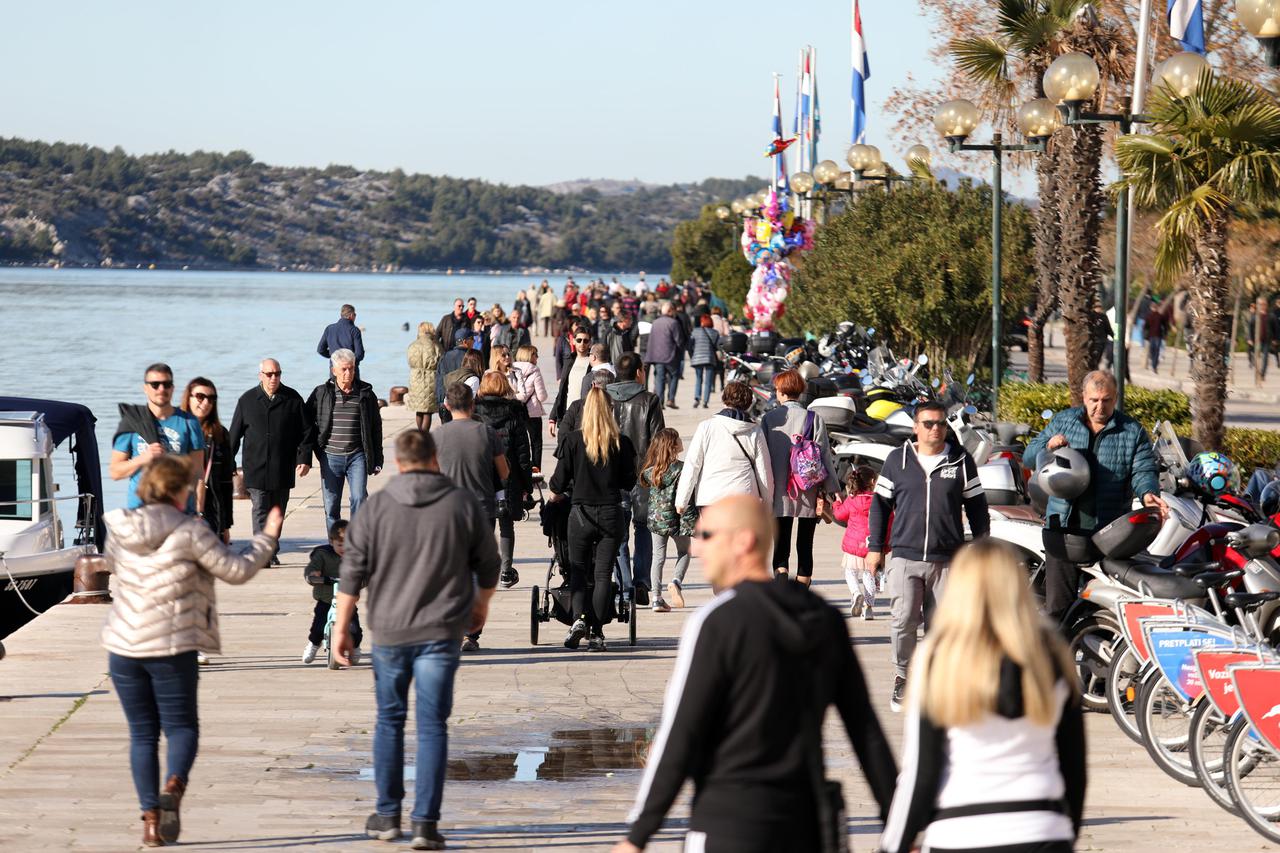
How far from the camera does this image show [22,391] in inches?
1647

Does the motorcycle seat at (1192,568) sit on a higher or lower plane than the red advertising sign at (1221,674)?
higher

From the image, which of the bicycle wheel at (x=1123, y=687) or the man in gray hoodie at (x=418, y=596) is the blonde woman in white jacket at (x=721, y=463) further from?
the man in gray hoodie at (x=418, y=596)

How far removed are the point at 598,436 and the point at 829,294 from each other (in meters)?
19.2

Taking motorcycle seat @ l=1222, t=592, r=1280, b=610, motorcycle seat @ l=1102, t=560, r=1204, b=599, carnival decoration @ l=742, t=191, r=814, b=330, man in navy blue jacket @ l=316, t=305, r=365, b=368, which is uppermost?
carnival decoration @ l=742, t=191, r=814, b=330

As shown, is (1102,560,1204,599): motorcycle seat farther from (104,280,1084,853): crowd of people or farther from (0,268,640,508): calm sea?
(0,268,640,508): calm sea

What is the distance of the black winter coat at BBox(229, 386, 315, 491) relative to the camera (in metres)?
13.2

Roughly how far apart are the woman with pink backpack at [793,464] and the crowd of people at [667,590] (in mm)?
18

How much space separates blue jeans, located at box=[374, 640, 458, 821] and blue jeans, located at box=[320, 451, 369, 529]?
679 centimetres

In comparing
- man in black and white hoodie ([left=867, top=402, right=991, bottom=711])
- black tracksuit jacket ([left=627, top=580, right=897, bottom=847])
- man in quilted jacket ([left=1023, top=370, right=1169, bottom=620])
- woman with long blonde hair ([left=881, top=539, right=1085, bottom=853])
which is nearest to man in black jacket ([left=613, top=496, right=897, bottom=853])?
black tracksuit jacket ([left=627, top=580, right=897, bottom=847])

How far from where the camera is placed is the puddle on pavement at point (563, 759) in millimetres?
8078

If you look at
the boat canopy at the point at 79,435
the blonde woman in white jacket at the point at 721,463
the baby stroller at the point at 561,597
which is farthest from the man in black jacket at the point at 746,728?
the boat canopy at the point at 79,435

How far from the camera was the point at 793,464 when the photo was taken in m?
12.0

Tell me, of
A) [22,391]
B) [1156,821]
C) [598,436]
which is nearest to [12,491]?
[598,436]

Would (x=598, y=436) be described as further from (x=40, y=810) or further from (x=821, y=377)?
(x=821, y=377)
